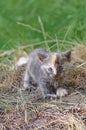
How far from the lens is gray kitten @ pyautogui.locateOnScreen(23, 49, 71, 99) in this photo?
6.93 metres

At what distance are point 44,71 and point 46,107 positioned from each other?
476 millimetres

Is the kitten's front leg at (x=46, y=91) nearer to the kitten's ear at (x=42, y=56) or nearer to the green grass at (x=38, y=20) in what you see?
the kitten's ear at (x=42, y=56)

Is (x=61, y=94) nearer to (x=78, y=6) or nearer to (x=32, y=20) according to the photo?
(x=78, y=6)

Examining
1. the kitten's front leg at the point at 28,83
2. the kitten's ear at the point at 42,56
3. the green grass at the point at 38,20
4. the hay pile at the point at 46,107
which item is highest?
the green grass at the point at 38,20

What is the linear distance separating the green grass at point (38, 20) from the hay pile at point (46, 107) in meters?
1.63

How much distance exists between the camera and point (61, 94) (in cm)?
705

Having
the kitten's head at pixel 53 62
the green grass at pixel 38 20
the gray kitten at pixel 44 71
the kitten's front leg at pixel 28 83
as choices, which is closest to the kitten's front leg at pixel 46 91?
the gray kitten at pixel 44 71

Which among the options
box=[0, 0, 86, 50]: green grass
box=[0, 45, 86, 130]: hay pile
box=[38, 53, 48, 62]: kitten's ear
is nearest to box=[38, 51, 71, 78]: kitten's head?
box=[38, 53, 48, 62]: kitten's ear

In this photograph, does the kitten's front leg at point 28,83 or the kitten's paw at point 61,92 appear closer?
the kitten's paw at point 61,92

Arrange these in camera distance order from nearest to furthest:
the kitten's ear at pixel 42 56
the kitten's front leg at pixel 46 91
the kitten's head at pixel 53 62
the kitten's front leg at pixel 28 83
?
1. the kitten's head at pixel 53 62
2. the kitten's front leg at pixel 46 91
3. the kitten's ear at pixel 42 56
4. the kitten's front leg at pixel 28 83

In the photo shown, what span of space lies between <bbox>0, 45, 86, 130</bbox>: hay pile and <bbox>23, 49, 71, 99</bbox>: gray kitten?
0.37ft

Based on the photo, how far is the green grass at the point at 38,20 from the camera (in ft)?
32.6

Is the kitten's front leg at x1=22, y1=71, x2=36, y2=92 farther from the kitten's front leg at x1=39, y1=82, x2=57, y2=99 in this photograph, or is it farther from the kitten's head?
the kitten's head

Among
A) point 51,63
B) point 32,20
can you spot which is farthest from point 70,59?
point 32,20
